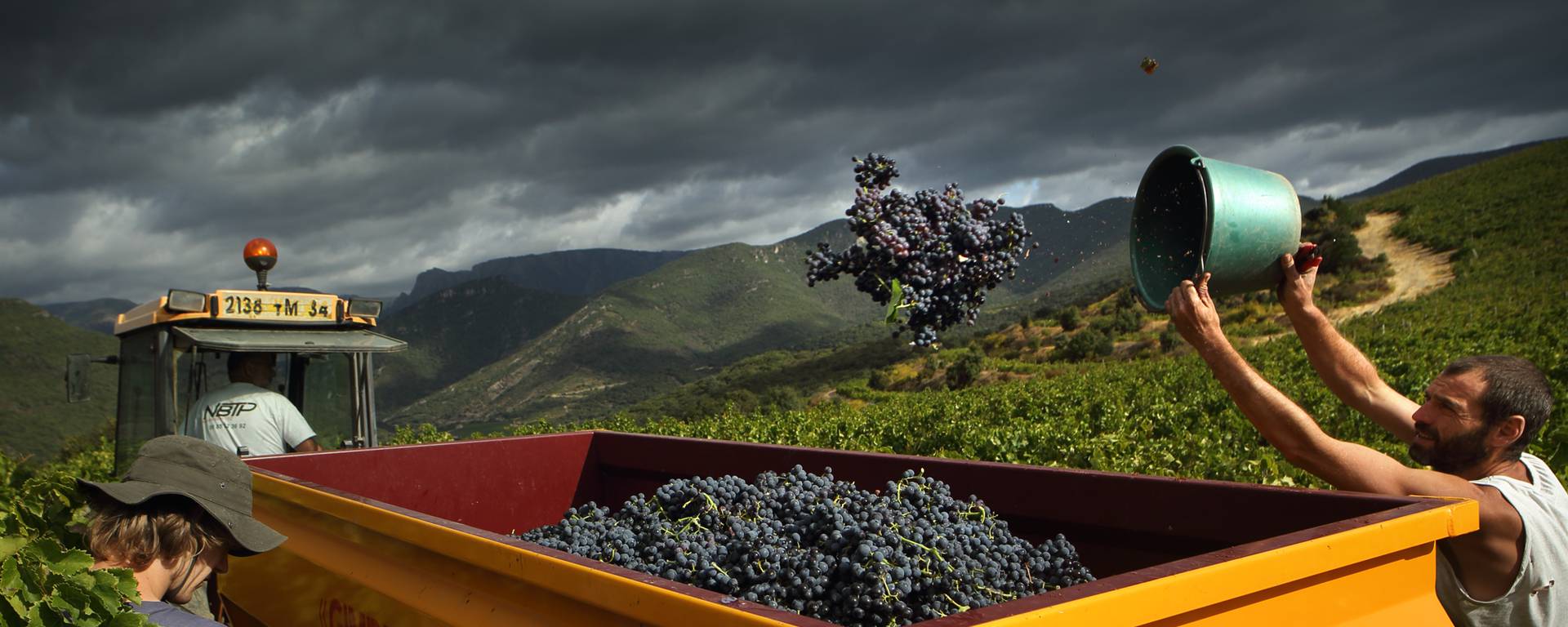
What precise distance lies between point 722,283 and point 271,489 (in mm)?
132179

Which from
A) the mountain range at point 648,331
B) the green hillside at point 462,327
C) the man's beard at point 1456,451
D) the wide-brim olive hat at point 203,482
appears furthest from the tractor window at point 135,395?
the green hillside at point 462,327

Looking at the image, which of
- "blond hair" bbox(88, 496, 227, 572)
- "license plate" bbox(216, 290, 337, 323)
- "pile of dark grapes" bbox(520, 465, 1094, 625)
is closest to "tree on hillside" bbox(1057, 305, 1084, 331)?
"license plate" bbox(216, 290, 337, 323)

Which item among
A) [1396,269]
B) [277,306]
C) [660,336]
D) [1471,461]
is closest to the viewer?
[1471,461]

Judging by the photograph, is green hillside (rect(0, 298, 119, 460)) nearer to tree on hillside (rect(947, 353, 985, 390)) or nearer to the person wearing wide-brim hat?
tree on hillside (rect(947, 353, 985, 390))

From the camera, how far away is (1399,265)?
39281mm

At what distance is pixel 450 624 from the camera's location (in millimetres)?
2254

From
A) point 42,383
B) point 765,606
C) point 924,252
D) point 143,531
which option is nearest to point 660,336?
point 42,383

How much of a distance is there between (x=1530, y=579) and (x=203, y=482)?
3.39m

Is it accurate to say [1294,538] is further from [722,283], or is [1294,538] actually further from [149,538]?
[722,283]

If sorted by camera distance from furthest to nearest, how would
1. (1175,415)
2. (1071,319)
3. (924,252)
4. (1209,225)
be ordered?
(1071,319), (1175,415), (924,252), (1209,225)

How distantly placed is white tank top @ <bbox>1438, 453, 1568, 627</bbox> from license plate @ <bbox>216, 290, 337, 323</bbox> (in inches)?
251

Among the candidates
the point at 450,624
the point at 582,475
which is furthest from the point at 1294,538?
the point at 582,475

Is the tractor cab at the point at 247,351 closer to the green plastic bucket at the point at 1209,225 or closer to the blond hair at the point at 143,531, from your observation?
the blond hair at the point at 143,531

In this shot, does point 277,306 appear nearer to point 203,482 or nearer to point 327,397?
point 327,397
